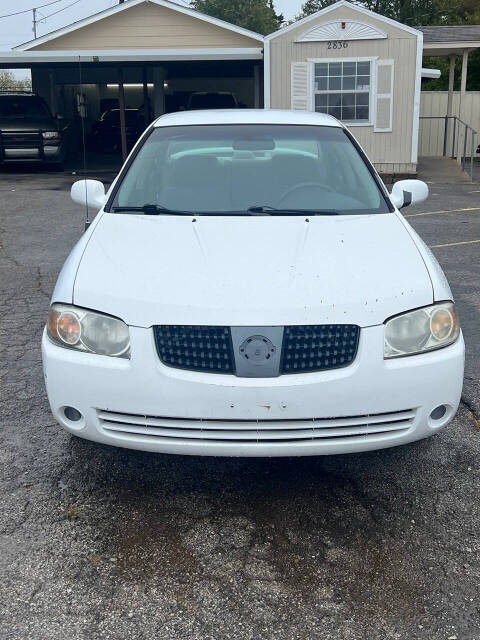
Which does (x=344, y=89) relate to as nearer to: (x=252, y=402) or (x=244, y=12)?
(x=252, y=402)

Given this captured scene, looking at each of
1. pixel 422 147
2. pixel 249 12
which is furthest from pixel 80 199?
pixel 249 12

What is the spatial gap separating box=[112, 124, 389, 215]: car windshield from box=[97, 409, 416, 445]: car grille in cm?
149

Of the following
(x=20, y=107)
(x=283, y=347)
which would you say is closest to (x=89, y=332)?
(x=283, y=347)

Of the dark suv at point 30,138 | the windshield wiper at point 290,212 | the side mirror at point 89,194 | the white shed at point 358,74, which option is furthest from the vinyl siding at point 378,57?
the windshield wiper at point 290,212

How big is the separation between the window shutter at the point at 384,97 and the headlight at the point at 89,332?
14709mm

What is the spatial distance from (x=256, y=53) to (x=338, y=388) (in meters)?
15.9

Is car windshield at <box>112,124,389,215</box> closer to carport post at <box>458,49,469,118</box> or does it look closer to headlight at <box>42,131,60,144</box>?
headlight at <box>42,131,60,144</box>

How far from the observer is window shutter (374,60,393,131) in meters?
16.3

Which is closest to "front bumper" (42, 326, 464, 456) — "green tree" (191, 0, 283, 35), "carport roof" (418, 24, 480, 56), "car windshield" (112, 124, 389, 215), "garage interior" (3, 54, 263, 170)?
"car windshield" (112, 124, 389, 215)

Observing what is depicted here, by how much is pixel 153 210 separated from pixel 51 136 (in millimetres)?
15721

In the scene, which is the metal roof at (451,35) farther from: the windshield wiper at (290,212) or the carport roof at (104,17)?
the windshield wiper at (290,212)

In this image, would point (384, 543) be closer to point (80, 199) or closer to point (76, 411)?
point (76, 411)

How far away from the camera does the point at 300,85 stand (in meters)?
16.7

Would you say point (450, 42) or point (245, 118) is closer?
point (245, 118)
